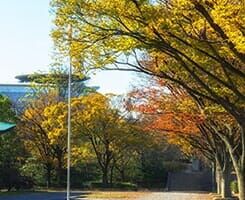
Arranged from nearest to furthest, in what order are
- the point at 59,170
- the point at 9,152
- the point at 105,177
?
the point at 9,152
the point at 59,170
the point at 105,177

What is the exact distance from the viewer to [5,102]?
155ft

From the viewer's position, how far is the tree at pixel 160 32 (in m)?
12.9

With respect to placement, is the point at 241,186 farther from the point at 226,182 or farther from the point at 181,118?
the point at 226,182

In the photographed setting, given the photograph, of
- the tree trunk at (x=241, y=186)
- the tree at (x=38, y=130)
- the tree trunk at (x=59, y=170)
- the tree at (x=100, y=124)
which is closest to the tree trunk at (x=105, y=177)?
the tree at (x=100, y=124)

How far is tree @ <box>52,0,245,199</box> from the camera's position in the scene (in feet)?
42.3

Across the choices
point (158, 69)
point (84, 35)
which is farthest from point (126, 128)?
point (84, 35)

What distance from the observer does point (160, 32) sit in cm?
1366

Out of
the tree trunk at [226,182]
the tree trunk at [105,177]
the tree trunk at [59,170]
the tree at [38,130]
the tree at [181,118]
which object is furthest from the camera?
the tree trunk at [105,177]

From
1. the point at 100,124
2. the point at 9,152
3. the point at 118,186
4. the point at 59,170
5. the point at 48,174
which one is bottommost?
the point at 118,186

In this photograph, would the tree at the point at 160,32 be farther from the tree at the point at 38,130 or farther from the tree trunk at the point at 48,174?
the tree trunk at the point at 48,174

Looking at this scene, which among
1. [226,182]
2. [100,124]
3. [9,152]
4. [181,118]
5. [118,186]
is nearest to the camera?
[181,118]

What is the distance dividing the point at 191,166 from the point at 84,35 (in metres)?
56.6

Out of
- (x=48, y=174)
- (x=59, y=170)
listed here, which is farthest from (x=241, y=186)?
(x=48, y=174)

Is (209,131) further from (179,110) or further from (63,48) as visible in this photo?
(63,48)
